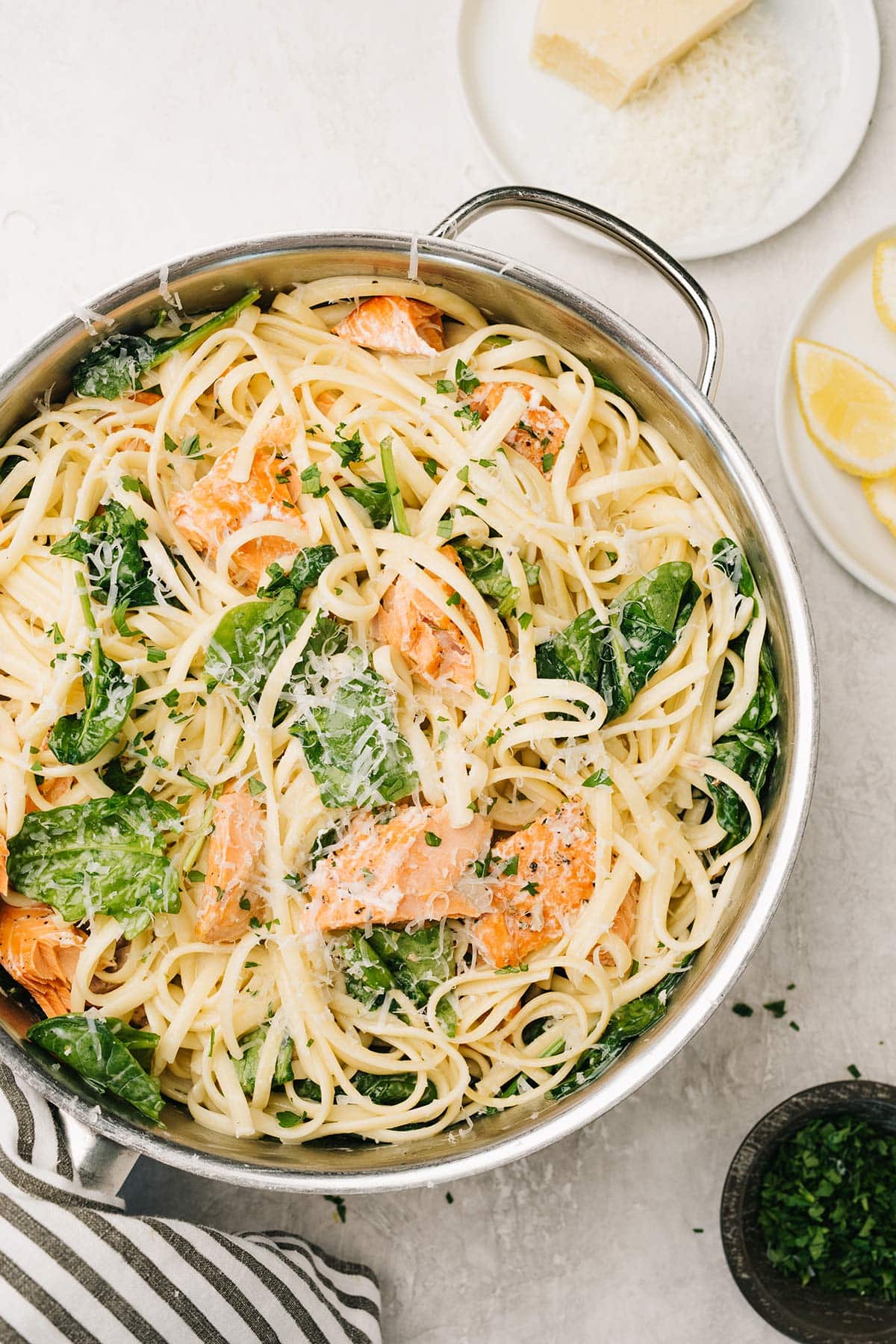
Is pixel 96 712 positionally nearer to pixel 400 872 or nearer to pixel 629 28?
pixel 400 872

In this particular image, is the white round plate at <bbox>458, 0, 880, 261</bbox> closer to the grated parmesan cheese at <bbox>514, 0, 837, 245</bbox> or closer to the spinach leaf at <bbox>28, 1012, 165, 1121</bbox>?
the grated parmesan cheese at <bbox>514, 0, 837, 245</bbox>

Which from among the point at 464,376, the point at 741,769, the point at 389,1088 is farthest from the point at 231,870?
the point at 464,376

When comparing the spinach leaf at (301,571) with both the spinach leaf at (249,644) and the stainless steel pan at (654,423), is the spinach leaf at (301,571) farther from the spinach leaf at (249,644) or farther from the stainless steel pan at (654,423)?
the stainless steel pan at (654,423)

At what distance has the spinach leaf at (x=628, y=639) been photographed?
7.91 ft

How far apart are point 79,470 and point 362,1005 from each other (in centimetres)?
146

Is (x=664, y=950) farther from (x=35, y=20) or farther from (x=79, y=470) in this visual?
(x=35, y=20)

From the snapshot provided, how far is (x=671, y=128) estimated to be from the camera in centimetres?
310

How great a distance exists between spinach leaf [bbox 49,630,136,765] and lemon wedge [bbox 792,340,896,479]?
2.03 metres

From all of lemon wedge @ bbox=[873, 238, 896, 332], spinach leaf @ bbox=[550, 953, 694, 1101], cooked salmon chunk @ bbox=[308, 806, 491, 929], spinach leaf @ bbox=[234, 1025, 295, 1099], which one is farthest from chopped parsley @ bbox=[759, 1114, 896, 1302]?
lemon wedge @ bbox=[873, 238, 896, 332]

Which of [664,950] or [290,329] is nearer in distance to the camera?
[664,950]

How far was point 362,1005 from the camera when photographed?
94.7 inches

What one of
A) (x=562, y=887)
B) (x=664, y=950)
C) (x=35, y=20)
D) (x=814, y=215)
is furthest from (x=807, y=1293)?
(x=35, y=20)

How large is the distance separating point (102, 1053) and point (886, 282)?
9.57 feet

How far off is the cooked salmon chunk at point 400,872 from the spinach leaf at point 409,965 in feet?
0.21
